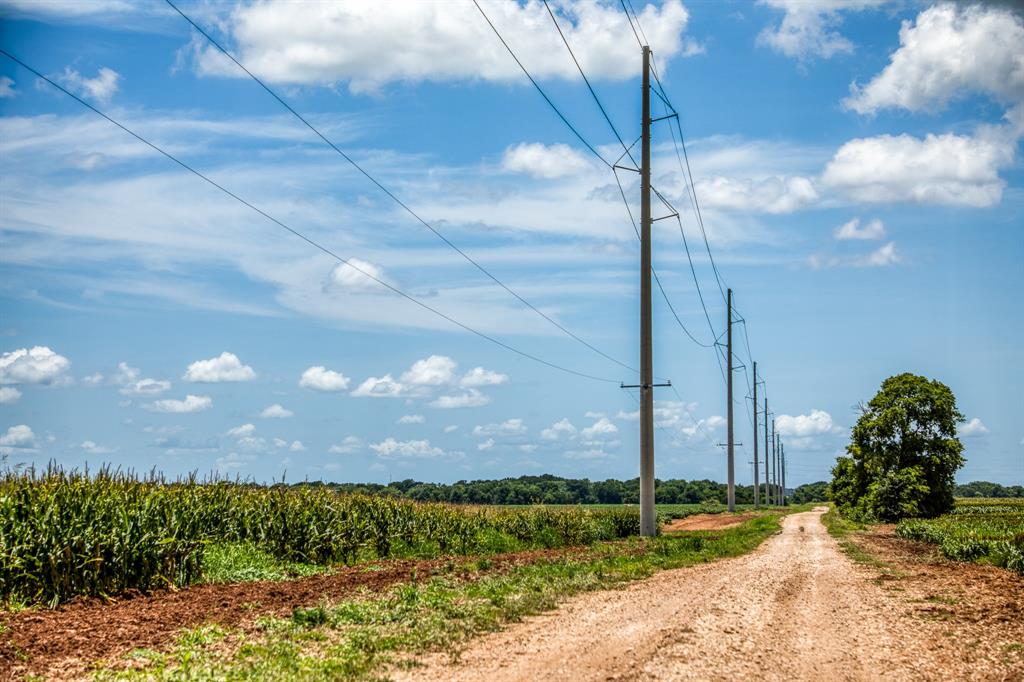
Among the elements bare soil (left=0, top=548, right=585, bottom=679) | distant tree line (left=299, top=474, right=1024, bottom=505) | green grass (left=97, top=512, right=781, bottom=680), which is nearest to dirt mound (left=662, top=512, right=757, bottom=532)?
distant tree line (left=299, top=474, right=1024, bottom=505)

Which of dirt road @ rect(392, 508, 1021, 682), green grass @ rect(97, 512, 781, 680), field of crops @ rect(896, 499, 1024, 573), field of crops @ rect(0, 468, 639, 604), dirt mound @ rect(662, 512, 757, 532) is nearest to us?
green grass @ rect(97, 512, 781, 680)

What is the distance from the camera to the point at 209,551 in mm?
17500

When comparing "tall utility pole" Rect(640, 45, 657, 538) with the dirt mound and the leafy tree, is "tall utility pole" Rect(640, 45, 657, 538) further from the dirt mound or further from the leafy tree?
the leafy tree

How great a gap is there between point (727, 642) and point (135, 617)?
7918 millimetres

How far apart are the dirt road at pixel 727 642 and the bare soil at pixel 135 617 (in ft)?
11.9

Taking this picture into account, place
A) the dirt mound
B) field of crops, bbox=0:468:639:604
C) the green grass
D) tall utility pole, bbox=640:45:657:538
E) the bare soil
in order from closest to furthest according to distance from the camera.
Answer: the green grass → the bare soil → field of crops, bbox=0:468:639:604 → tall utility pole, bbox=640:45:657:538 → the dirt mound

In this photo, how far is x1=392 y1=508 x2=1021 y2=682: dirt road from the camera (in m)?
9.41

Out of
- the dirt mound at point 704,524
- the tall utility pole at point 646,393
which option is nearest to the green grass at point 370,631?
the tall utility pole at point 646,393

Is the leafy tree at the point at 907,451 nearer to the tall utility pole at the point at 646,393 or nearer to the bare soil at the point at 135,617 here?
the tall utility pole at the point at 646,393

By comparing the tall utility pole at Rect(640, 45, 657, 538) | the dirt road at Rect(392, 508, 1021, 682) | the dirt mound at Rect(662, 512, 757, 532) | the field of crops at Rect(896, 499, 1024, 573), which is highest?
the tall utility pole at Rect(640, 45, 657, 538)

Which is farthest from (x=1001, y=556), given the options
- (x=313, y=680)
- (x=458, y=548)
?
(x=313, y=680)

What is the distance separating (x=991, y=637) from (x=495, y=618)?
681cm

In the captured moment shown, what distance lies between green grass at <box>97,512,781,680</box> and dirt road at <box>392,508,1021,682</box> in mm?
521

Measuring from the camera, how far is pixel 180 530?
16031 millimetres
